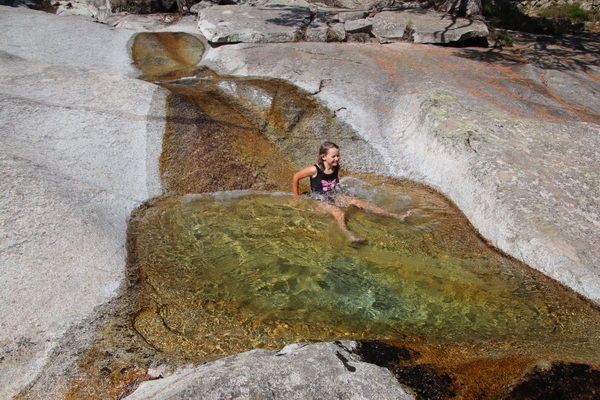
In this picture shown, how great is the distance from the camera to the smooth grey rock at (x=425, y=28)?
40.5ft

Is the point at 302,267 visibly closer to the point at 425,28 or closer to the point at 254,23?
the point at 254,23

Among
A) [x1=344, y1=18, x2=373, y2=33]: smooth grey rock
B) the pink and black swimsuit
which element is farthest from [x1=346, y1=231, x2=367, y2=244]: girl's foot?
[x1=344, y1=18, x2=373, y2=33]: smooth grey rock

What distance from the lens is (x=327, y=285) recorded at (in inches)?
187

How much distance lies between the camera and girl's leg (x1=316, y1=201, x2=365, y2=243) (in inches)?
224

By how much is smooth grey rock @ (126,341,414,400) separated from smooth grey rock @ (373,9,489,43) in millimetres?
11162

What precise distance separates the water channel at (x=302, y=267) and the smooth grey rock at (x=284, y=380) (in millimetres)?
529

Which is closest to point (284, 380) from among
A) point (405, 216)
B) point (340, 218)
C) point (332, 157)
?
point (340, 218)

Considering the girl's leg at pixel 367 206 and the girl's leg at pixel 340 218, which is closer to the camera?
the girl's leg at pixel 340 218

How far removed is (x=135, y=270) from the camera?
4.76 m

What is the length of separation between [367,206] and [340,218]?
601mm

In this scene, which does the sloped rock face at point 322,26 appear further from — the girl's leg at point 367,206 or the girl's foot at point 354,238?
the girl's foot at point 354,238

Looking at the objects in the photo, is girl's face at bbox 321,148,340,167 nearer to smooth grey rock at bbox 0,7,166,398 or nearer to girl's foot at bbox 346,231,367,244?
girl's foot at bbox 346,231,367,244

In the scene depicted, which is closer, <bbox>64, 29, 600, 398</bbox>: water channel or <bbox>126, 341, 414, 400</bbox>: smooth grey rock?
<bbox>126, 341, 414, 400</bbox>: smooth grey rock

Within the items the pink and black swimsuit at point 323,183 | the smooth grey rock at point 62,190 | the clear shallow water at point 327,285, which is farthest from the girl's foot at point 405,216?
the smooth grey rock at point 62,190
